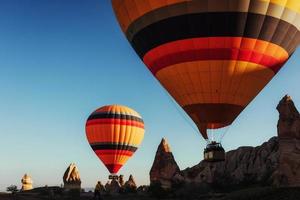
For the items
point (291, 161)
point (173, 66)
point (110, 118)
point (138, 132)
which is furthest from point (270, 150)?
point (173, 66)

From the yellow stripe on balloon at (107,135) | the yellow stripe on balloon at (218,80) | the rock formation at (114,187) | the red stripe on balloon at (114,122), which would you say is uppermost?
the red stripe on balloon at (114,122)

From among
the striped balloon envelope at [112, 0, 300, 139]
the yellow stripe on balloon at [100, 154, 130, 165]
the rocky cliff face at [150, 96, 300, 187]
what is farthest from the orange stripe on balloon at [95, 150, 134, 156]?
the striped balloon envelope at [112, 0, 300, 139]

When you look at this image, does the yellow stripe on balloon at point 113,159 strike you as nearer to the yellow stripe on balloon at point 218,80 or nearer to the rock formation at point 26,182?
the rock formation at point 26,182

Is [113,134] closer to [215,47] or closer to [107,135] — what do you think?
[107,135]

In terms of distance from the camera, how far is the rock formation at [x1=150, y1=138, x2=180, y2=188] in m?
79.3

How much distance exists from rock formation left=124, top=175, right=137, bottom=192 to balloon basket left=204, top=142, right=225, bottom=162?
45.3 meters

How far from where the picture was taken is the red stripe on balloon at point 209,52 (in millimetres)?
30656

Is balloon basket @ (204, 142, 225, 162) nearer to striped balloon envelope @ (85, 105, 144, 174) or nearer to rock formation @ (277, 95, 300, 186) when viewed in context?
rock formation @ (277, 95, 300, 186)

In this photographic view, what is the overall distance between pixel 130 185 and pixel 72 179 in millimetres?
23711

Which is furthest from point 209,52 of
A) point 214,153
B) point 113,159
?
point 113,159

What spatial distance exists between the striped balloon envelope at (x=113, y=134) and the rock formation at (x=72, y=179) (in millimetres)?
7525

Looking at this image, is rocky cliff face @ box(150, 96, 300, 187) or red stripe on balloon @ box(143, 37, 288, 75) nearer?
red stripe on balloon @ box(143, 37, 288, 75)

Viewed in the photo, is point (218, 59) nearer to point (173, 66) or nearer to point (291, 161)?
point (173, 66)

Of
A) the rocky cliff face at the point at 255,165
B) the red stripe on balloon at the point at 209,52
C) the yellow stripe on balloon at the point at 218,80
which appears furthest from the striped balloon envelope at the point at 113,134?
the red stripe on balloon at the point at 209,52
